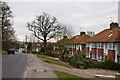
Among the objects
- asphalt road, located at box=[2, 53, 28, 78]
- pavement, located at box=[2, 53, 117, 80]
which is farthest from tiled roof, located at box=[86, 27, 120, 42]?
asphalt road, located at box=[2, 53, 28, 78]

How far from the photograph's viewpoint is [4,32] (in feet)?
125

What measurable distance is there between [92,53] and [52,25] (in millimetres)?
13410

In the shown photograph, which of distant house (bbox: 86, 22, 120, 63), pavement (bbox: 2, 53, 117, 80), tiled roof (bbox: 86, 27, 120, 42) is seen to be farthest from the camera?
tiled roof (bbox: 86, 27, 120, 42)

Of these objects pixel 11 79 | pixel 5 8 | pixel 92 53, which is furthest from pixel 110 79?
pixel 5 8

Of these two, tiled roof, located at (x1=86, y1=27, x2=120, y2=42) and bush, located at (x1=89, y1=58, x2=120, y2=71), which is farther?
tiled roof, located at (x1=86, y1=27, x2=120, y2=42)

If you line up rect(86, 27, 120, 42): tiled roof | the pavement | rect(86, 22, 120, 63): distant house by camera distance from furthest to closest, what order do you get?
rect(86, 27, 120, 42): tiled roof, rect(86, 22, 120, 63): distant house, the pavement

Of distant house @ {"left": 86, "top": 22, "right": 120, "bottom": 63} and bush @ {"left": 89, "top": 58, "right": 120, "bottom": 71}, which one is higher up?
distant house @ {"left": 86, "top": 22, "right": 120, "bottom": 63}

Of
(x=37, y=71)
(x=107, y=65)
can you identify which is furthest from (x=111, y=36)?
(x=37, y=71)

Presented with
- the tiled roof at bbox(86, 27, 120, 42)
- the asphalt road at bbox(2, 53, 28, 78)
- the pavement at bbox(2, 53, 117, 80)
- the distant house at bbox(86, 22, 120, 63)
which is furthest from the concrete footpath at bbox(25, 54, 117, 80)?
the tiled roof at bbox(86, 27, 120, 42)

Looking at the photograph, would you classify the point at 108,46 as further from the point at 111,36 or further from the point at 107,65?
the point at 107,65

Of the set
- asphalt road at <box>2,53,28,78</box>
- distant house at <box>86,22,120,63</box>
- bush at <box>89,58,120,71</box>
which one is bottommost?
bush at <box>89,58,120,71</box>

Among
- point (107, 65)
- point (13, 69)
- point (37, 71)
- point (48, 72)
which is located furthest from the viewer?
point (107, 65)

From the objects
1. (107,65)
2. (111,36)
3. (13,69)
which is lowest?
(107,65)

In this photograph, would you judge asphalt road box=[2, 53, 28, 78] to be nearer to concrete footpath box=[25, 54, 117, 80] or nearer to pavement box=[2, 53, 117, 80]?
pavement box=[2, 53, 117, 80]
